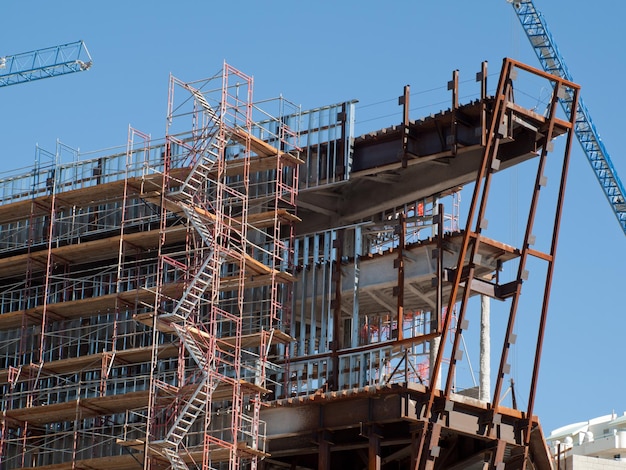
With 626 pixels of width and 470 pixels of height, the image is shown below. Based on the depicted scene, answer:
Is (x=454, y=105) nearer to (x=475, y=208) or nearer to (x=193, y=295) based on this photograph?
(x=475, y=208)

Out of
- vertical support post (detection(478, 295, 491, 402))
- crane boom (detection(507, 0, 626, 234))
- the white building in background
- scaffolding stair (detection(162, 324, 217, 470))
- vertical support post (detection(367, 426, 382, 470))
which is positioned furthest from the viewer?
crane boom (detection(507, 0, 626, 234))

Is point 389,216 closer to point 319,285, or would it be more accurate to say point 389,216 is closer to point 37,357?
point 319,285

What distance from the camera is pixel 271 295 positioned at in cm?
5844

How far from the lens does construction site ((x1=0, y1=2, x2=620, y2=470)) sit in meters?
55.1

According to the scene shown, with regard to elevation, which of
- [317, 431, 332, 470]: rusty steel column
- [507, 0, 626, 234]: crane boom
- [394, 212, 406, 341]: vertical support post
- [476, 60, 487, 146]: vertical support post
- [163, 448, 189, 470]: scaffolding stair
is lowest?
[163, 448, 189, 470]: scaffolding stair

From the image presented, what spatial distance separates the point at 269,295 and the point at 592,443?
6974 cm

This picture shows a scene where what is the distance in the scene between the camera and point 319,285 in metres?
60.1

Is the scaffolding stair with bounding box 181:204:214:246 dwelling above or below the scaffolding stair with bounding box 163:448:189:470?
above

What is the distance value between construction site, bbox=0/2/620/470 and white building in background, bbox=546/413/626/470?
16.1ft

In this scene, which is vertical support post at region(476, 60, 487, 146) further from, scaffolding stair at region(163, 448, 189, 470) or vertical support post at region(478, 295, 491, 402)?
scaffolding stair at region(163, 448, 189, 470)

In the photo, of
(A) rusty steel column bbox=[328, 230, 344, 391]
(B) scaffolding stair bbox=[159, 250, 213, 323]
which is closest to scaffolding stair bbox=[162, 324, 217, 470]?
(B) scaffolding stair bbox=[159, 250, 213, 323]

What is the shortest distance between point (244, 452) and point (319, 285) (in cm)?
823

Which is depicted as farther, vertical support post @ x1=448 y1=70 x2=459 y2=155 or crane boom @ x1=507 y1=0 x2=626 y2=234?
crane boom @ x1=507 y1=0 x2=626 y2=234

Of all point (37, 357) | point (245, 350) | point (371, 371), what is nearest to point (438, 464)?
point (371, 371)
